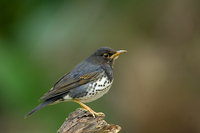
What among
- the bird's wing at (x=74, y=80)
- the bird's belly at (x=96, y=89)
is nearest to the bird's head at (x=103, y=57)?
the bird's wing at (x=74, y=80)

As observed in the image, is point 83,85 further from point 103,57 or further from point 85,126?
point 85,126

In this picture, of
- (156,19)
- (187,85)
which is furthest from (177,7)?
(187,85)

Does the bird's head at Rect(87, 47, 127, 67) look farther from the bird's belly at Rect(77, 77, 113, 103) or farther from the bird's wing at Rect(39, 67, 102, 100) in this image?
the bird's belly at Rect(77, 77, 113, 103)

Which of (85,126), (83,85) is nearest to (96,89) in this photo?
(83,85)

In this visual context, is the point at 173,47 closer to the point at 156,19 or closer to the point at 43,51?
the point at 156,19

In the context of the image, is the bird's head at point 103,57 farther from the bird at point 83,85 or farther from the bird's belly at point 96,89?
the bird's belly at point 96,89

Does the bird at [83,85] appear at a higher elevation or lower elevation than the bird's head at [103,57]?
lower
